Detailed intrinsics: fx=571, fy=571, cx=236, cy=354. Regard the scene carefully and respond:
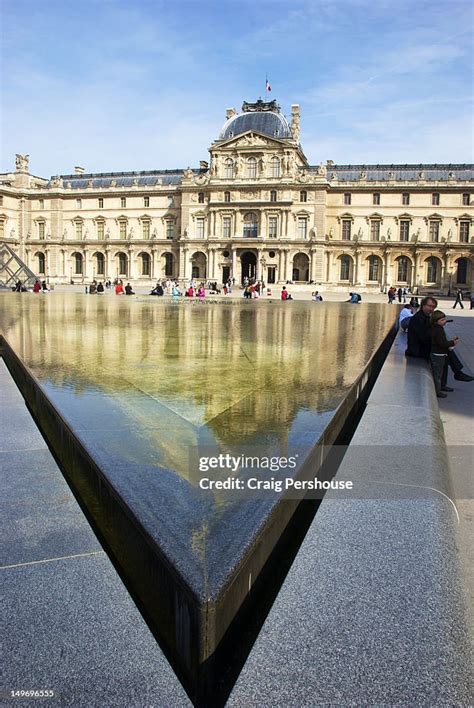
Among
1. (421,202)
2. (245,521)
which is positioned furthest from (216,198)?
(245,521)

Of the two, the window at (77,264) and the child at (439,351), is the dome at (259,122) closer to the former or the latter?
the window at (77,264)

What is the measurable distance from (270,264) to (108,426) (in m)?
52.9

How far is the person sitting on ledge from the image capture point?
7.45 meters

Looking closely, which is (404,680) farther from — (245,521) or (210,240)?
(210,240)

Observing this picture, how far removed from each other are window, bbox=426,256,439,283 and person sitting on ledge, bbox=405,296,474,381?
50.9m

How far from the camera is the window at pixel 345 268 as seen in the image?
57.0 metres

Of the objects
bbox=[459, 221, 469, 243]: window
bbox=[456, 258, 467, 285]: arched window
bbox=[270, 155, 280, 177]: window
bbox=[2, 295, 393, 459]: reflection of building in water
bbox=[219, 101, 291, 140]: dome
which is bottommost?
bbox=[2, 295, 393, 459]: reflection of building in water

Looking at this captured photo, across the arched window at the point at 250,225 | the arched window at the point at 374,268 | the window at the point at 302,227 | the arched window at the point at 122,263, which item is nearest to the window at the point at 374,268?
the arched window at the point at 374,268

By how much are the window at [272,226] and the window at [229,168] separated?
5933 millimetres

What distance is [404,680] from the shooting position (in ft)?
5.25

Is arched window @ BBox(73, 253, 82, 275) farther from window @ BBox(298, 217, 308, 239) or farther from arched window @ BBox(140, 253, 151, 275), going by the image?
window @ BBox(298, 217, 308, 239)

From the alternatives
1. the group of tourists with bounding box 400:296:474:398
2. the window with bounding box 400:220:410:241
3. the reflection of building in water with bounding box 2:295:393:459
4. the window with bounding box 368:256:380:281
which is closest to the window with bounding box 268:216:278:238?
the window with bounding box 368:256:380:281

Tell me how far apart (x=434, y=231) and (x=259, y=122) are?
2047 centimetres

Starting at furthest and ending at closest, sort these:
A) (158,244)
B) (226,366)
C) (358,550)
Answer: (158,244) → (226,366) → (358,550)
